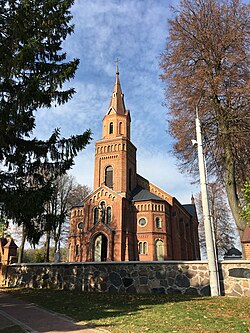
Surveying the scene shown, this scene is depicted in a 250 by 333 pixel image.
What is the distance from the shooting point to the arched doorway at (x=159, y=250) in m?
28.6

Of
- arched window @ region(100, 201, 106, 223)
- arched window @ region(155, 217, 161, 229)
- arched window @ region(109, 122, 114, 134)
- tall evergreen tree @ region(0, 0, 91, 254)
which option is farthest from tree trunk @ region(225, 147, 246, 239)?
arched window @ region(109, 122, 114, 134)

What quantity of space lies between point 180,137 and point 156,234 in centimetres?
1731

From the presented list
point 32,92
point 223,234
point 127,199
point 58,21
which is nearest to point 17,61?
point 32,92

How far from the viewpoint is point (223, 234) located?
36.2 metres

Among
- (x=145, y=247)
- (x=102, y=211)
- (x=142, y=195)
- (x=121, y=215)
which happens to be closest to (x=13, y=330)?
(x=121, y=215)

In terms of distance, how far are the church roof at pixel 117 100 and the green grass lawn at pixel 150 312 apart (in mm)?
30235

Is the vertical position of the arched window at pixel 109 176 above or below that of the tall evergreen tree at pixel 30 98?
above

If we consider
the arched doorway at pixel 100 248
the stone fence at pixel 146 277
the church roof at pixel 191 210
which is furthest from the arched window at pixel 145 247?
the church roof at pixel 191 210

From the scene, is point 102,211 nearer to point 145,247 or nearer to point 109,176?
point 109,176

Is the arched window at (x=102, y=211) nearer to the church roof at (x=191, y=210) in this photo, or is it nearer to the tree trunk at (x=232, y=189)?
the tree trunk at (x=232, y=189)

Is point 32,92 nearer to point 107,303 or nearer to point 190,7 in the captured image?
point 107,303

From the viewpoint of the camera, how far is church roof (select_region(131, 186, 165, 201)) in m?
31.0

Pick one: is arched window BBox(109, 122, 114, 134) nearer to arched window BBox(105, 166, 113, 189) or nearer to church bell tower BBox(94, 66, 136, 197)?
church bell tower BBox(94, 66, 136, 197)

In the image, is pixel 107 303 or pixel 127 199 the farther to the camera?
pixel 127 199
